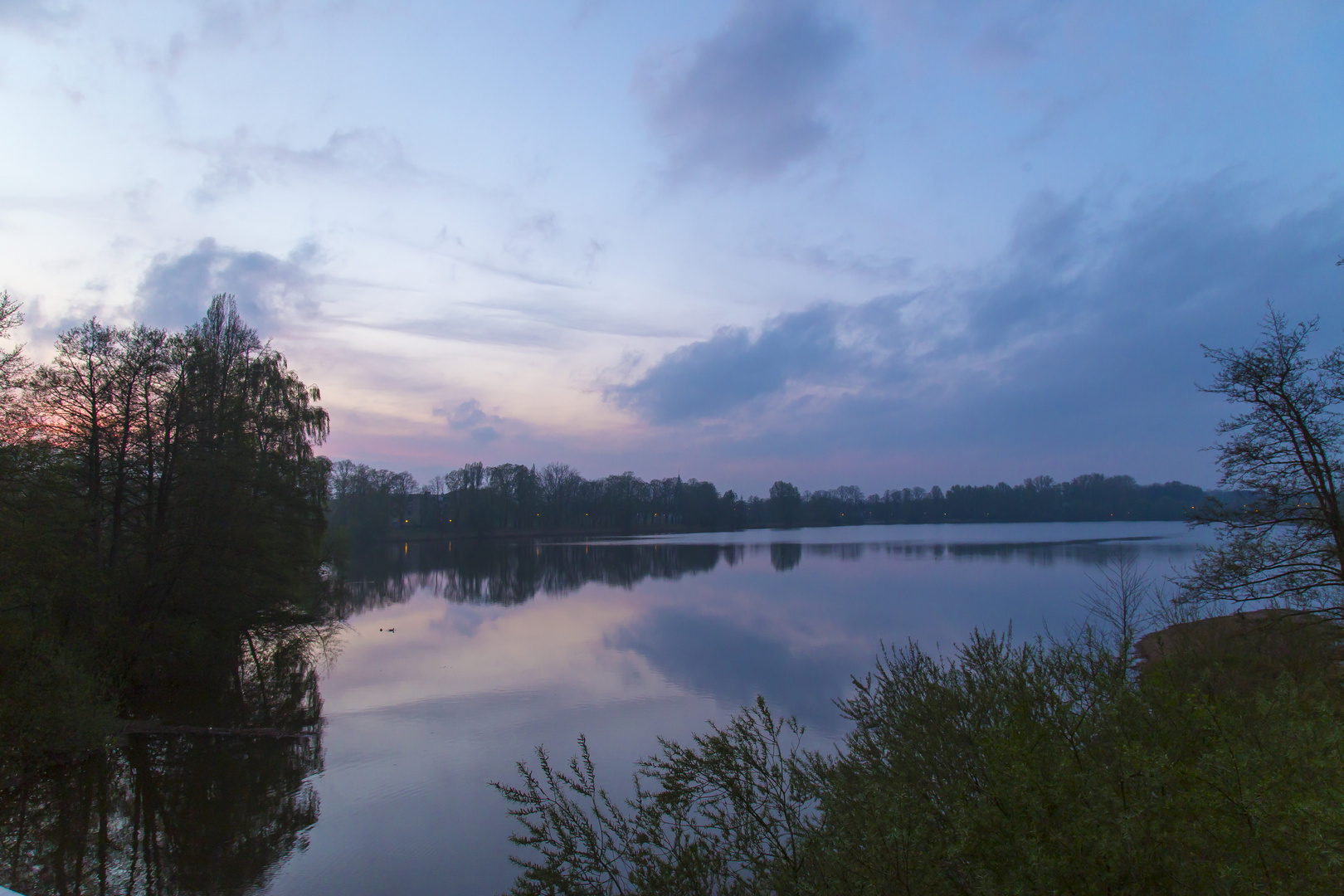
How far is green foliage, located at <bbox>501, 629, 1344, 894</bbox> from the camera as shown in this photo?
312 centimetres

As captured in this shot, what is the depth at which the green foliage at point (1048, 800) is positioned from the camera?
312 cm

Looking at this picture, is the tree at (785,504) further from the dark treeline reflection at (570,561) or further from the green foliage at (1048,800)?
the green foliage at (1048,800)

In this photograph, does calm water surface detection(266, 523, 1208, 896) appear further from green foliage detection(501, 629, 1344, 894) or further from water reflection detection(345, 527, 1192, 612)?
green foliage detection(501, 629, 1344, 894)

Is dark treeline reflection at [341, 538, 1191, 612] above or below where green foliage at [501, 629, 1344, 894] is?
below

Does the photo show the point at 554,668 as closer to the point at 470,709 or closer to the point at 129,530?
the point at 470,709

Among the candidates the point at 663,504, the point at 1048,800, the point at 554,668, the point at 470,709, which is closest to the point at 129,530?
the point at 470,709

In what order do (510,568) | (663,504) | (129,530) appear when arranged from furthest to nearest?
(663,504), (510,568), (129,530)

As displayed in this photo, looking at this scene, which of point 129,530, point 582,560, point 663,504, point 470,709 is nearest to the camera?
point 470,709

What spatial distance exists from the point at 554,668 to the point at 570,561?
3737 cm

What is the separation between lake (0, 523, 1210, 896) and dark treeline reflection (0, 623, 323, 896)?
40 mm

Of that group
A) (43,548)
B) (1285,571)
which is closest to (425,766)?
(43,548)

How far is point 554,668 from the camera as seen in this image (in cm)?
1956

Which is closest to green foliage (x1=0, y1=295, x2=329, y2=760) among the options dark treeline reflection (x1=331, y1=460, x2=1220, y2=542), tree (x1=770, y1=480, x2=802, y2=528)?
dark treeline reflection (x1=331, y1=460, x2=1220, y2=542)

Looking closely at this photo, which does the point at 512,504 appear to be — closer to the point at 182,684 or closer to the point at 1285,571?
the point at 182,684
